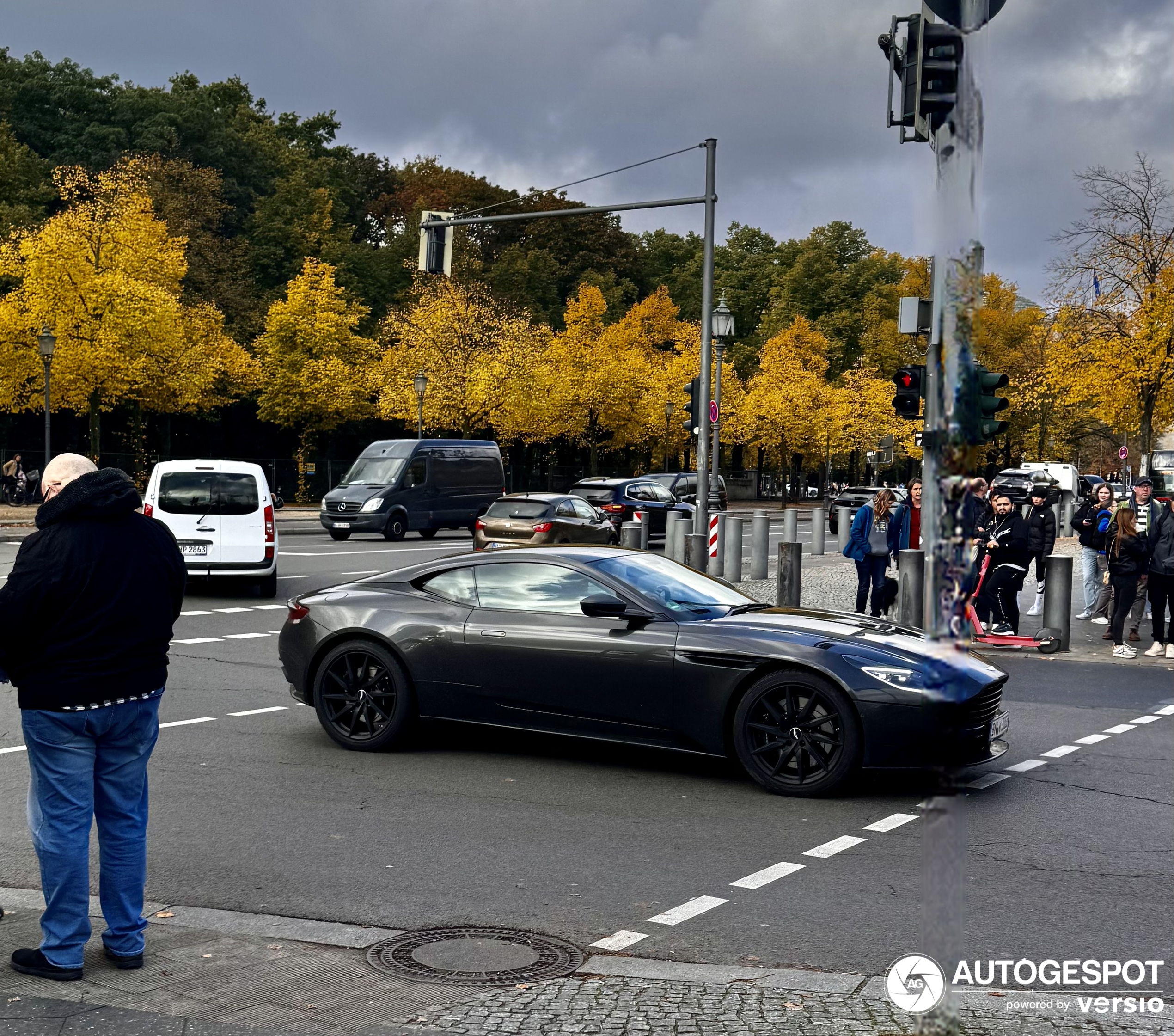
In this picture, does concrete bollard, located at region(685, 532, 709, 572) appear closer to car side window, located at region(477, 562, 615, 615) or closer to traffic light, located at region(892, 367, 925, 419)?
traffic light, located at region(892, 367, 925, 419)

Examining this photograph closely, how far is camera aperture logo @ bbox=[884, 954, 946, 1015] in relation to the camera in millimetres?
4359

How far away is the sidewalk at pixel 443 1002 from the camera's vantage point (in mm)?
4305

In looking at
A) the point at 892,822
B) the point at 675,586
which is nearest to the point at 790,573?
the point at 675,586

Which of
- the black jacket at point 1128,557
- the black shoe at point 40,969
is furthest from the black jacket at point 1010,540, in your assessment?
the black shoe at point 40,969

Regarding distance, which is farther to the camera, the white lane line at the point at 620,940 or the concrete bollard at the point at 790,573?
the concrete bollard at the point at 790,573

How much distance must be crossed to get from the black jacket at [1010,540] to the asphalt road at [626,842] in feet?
16.5

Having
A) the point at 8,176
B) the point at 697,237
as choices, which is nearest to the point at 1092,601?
the point at 8,176

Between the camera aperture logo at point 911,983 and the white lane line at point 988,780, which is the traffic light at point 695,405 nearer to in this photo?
the white lane line at point 988,780

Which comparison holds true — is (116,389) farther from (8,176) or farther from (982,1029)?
(982,1029)

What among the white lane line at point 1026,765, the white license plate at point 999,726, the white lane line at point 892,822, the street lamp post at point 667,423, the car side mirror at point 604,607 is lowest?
the white lane line at point 1026,765

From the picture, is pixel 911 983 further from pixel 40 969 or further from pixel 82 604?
pixel 82 604

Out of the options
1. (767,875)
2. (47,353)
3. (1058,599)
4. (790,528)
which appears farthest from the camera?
(47,353)

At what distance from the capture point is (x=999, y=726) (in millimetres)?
8297

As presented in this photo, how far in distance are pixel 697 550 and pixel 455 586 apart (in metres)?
12.9
